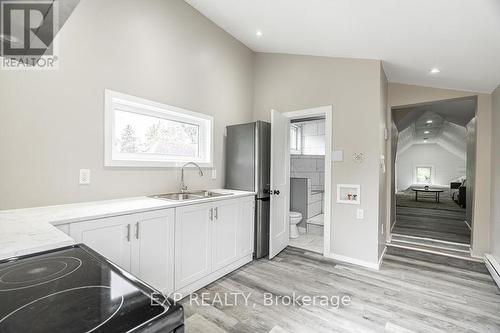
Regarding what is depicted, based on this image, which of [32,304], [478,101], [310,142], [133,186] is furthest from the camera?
[310,142]

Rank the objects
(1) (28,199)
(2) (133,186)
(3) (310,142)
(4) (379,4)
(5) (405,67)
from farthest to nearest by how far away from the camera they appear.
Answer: (3) (310,142) → (5) (405,67) → (2) (133,186) → (4) (379,4) → (1) (28,199)

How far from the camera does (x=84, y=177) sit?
196cm

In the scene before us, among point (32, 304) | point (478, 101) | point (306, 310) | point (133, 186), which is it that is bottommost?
point (306, 310)

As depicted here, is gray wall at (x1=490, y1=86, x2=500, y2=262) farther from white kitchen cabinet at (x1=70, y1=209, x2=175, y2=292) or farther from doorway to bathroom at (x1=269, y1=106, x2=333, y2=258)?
white kitchen cabinet at (x1=70, y1=209, x2=175, y2=292)

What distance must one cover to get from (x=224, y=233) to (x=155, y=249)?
2.78 feet

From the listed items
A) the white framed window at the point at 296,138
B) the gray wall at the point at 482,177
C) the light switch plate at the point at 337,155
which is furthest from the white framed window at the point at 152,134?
the gray wall at the point at 482,177

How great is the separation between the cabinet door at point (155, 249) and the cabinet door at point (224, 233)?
54 centimetres

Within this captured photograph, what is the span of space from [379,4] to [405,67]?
1.37 metres

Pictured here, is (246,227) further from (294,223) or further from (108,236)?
(108,236)

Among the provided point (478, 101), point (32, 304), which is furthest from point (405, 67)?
point (32, 304)

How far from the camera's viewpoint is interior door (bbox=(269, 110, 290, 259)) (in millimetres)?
3070

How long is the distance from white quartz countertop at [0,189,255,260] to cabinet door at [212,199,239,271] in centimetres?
30

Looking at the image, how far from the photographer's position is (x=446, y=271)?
110 inches

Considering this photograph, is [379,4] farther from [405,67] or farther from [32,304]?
[32,304]
